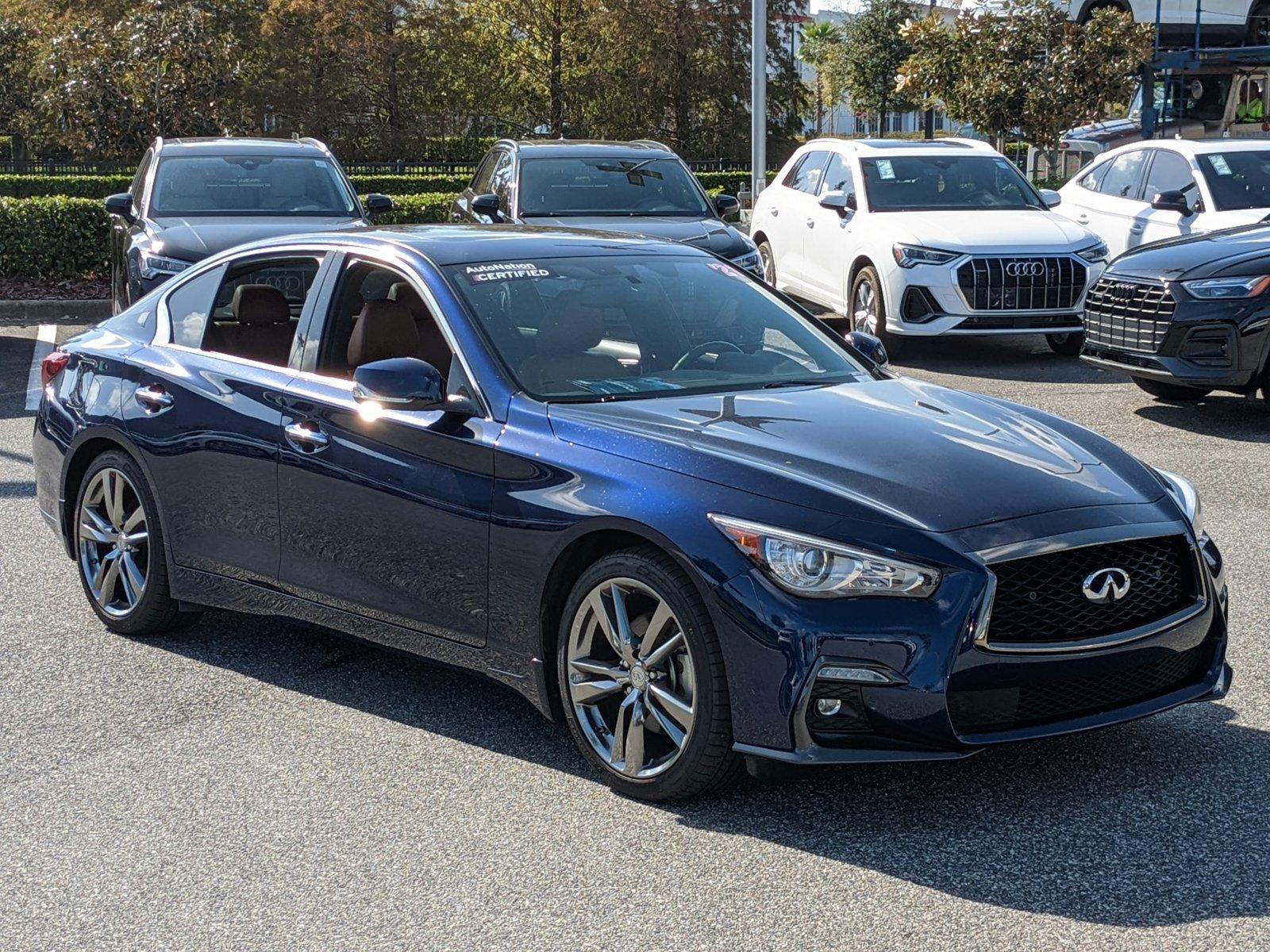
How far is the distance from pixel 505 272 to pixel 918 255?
8.71 meters

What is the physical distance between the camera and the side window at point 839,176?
15477 mm

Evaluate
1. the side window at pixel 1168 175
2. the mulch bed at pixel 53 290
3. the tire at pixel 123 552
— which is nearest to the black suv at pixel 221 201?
the mulch bed at pixel 53 290

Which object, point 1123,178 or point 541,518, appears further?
point 1123,178

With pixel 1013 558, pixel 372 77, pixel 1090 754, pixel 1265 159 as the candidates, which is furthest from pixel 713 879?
pixel 372 77

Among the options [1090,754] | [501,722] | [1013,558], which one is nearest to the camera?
[1013,558]

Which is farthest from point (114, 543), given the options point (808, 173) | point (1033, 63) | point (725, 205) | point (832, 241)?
point (1033, 63)

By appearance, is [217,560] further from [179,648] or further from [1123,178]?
[1123,178]

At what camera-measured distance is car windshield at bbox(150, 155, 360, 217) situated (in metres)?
14.3

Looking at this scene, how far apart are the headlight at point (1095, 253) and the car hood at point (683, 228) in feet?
8.68

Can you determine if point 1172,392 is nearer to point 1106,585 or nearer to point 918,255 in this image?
point 918,255

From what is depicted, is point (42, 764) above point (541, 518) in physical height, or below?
below

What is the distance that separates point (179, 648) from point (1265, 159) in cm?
1093

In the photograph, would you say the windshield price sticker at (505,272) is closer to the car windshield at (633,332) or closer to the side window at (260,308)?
the car windshield at (633,332)

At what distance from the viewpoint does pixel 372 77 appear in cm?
4488
